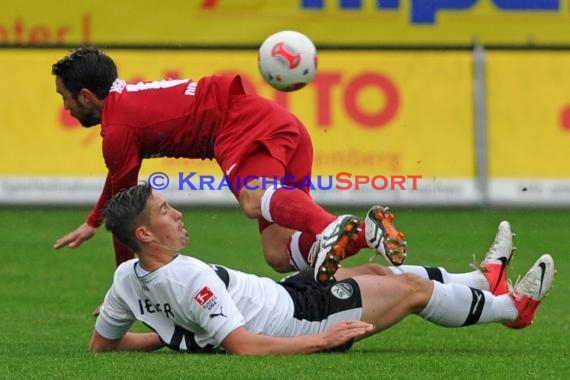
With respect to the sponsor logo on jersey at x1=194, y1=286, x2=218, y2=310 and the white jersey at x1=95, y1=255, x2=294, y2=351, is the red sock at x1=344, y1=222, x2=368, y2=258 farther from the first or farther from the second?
the sponsor logo on jersey at x1=194, y1=286, x2=218, y2=310

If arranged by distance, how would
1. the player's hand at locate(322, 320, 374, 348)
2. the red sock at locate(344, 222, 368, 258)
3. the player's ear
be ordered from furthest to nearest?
the red sock at locate(344, 222, 368, 258)
the player's ear
the player's hand at locate(322, 320, 374, 348)

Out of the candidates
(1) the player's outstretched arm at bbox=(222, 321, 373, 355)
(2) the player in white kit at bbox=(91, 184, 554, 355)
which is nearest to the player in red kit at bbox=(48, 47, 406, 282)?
(2) the player in white kit at bbox=(91, 184, 554, 355)

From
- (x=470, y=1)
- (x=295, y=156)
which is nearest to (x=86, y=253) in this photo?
(x=295, y=156)

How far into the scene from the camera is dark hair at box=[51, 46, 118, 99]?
29.0 ft

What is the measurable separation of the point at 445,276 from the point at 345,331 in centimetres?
129

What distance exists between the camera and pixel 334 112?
1555 cm

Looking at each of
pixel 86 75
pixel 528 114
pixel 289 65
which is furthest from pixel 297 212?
pixel 528 114

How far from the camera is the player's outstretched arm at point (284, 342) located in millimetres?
7406

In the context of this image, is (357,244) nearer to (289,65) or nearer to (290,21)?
(289,65)

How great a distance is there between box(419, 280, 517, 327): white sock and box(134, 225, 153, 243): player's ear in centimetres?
154

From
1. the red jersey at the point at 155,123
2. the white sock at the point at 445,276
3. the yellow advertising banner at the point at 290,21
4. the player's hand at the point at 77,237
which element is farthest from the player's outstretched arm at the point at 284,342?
the yellow advertising banner at the point at 290,21

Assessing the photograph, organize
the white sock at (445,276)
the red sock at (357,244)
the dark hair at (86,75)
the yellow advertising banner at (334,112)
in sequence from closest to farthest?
the red sock at (357,244)
the white sock at (445,276)
the dark hair at (86,75)
the yellow advertising banner at (334,112)

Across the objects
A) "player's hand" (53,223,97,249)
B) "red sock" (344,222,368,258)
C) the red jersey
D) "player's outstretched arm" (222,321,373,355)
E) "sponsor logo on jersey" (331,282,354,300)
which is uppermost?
the red jersey

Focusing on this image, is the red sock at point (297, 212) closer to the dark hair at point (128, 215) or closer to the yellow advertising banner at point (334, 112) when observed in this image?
the dark hair at point (128, 215)
